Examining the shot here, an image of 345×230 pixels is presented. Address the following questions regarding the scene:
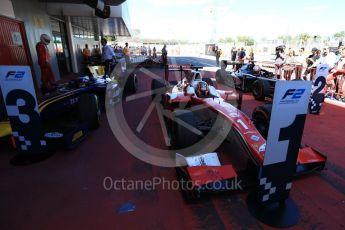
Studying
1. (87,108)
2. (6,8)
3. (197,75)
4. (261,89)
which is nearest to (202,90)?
(197,75)

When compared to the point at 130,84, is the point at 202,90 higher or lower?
higher

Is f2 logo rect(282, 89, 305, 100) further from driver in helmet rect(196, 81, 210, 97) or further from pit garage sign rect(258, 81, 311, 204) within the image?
driver in helmet rect(196, 81, 210, 97)

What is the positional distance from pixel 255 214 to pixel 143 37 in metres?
71.3

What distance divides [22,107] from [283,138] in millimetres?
2825

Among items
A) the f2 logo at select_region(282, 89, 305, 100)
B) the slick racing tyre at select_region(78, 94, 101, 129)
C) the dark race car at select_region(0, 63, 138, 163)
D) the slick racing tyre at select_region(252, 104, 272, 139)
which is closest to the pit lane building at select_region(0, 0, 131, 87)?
the dark race car at select_region(0, 63, 138, 163)

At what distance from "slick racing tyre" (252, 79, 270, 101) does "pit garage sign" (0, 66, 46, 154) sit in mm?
5081

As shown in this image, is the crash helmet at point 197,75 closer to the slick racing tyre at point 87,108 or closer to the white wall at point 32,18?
the slick racing tyre at point 87,108

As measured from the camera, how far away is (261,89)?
19.2 ft

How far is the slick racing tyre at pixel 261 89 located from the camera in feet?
19.0

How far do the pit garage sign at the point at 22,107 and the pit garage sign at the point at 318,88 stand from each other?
4.95m

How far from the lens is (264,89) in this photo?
18.9ft

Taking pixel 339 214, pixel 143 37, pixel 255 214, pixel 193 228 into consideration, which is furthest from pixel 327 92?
pixel 143 37

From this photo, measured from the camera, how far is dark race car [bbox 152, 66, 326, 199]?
2.09 meters

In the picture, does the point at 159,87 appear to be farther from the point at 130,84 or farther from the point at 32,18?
the point at 32,18
